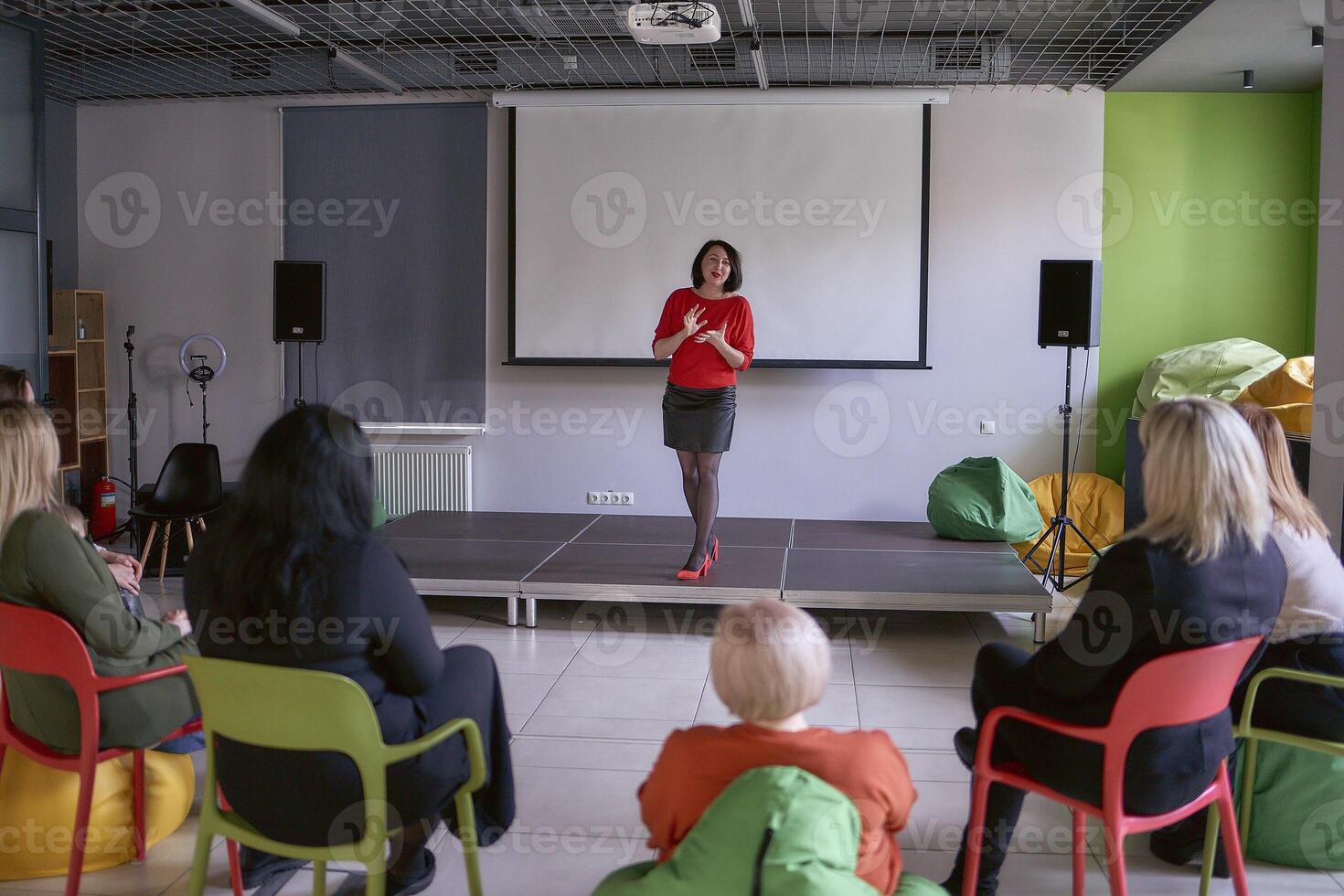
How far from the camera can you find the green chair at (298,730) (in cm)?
196

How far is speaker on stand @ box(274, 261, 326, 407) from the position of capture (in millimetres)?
6809

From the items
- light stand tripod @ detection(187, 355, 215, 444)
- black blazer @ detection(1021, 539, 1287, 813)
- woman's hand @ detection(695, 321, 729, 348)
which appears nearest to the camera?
black blazer @ detection(1021, 539, 1287, 813)

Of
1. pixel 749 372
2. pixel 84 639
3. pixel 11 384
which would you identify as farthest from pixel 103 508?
pixel 84 639

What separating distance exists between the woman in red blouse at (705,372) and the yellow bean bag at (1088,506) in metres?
2.36

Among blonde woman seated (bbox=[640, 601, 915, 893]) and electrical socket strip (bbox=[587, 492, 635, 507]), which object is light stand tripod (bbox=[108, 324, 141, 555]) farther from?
blonde woman seated (bbox=[640, 601, 915, 893])

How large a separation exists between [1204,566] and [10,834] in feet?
9.02

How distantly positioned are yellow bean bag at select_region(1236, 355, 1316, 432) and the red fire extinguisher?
21.6 feet

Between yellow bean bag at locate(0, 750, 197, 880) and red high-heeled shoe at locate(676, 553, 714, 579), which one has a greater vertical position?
red high-heeled shoe at locate(676, 553, 714, 579)

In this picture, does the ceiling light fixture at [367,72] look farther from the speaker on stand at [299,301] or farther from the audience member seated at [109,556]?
the audience member seated at [109,556]

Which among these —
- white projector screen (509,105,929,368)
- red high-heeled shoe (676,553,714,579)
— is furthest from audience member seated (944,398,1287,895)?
white projector screen (509,105,929,368)

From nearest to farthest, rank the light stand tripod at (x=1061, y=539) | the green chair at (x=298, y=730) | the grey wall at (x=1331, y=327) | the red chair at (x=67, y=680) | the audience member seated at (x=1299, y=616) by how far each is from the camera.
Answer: the green chair at (x=298, y=730), the red chair at (x=67, y=680), the audience member seated at (x=1299, y=616), the grey wall at (x=1331, y=327), the light stand tripod at (x=1061, y=539)

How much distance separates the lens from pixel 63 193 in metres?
7.58

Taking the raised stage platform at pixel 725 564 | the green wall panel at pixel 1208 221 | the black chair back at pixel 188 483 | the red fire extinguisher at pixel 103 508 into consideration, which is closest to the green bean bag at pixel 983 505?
the raised stage platform at pixel 725 564

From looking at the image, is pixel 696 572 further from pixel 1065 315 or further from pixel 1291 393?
pixel 1291 393
